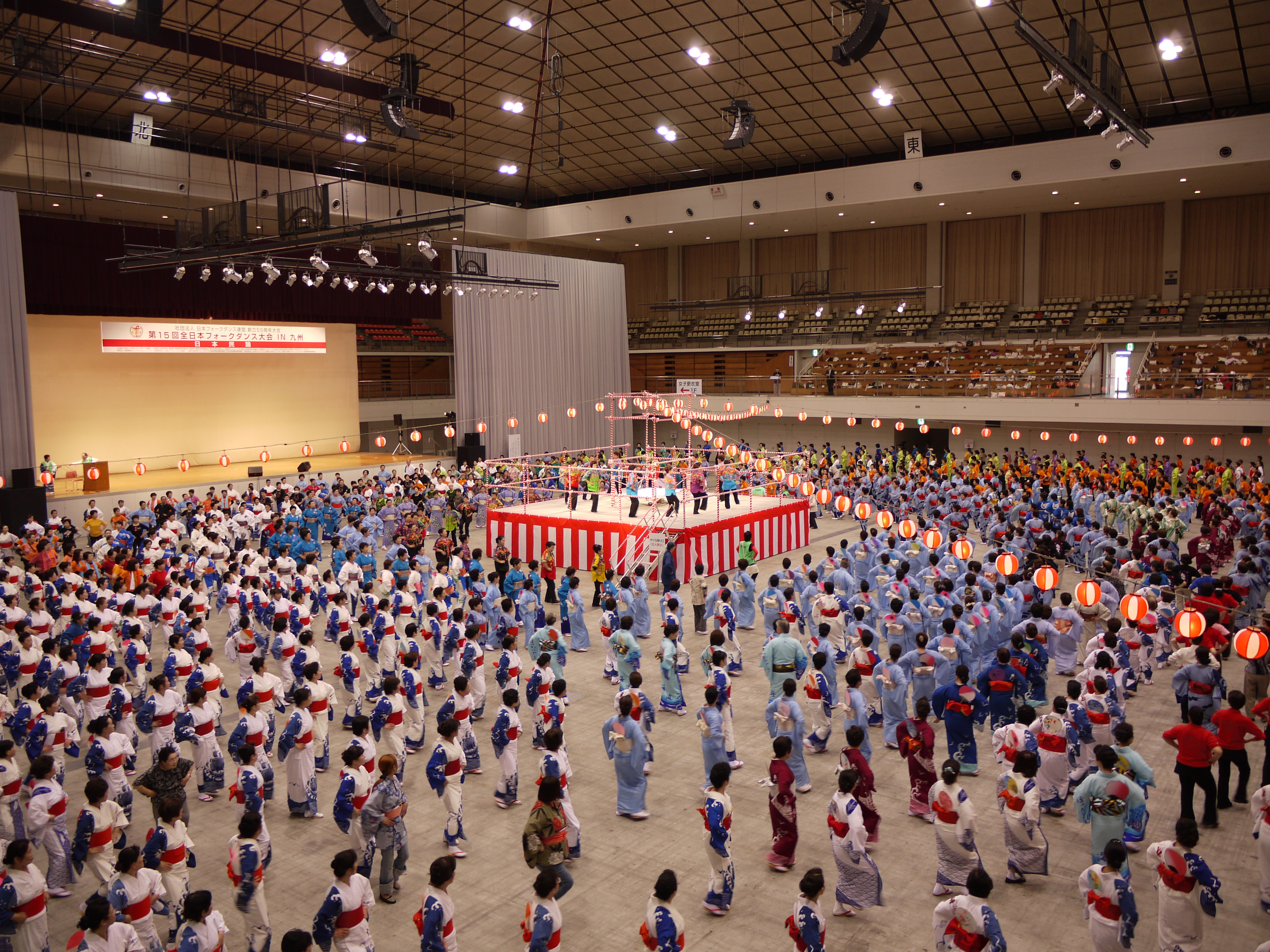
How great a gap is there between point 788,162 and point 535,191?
1022cm

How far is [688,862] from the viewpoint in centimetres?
682

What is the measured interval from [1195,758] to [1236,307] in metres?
23.9

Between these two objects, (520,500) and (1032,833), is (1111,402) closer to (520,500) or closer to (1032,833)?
(520,500)

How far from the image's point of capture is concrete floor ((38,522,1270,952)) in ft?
19.2

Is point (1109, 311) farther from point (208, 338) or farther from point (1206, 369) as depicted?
point (208, 338)

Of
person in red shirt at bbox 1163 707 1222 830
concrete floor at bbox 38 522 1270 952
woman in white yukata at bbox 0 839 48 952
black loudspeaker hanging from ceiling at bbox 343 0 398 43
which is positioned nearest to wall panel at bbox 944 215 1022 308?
concrete floor at bbox 38 522 1270 952

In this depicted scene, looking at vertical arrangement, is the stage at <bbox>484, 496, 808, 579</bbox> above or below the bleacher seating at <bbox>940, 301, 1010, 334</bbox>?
below

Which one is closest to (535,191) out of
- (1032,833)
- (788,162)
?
(788,162)

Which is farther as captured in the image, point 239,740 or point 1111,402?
point 1111,402

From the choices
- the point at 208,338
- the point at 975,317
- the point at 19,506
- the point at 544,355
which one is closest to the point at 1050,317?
the point at 975,317

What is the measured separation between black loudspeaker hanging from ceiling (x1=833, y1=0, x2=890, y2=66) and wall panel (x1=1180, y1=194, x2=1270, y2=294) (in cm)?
2088

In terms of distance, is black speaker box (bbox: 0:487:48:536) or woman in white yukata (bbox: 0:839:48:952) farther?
black speaker box (bbox: 0:487:48:536)

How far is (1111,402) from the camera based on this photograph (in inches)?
918

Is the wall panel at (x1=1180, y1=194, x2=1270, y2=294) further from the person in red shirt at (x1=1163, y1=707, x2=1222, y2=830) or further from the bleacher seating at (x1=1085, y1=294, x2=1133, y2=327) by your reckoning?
the person in red shirt at (x1=1163, y1=707, x2=1222, y2=830)
